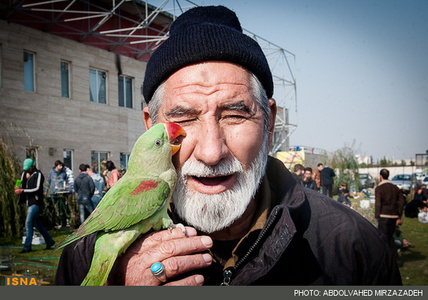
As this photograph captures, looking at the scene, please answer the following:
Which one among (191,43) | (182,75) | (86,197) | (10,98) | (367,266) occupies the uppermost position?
(10,98)

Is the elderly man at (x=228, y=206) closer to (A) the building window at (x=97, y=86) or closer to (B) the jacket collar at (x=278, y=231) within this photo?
(B) the jacket collar at (x=278, y=231)

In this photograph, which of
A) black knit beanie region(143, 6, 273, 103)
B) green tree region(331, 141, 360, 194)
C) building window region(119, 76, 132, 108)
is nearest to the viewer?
black knit beanie region(143, 6, 273, 103)

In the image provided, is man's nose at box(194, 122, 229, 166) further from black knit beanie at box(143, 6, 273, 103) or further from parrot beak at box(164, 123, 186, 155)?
black knit beanie at box(143, 6, 273, 103)

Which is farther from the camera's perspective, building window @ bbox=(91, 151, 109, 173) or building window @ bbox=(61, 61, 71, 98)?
building window @ bbox=(91, 151, 109, 173)

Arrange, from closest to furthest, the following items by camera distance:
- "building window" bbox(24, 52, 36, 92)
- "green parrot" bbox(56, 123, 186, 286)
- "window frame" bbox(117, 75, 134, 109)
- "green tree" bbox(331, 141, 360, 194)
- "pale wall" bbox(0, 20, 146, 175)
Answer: "green parrot" bbox(56, 123, 186, 286)
"pale wall" bbox(0, 20, 146, 175)
"building window" bbox(24, 52, 36, 92)
"window frame" bbox(117, 75, 134, 109)
"green tree" bbox(331, 141, 360, 194)

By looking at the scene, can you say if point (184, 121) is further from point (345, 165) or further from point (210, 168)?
point (345, 165)

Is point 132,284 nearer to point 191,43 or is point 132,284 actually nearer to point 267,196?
point 267,196

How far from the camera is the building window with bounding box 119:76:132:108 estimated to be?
13705mm

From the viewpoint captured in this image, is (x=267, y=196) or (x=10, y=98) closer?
(x=267, y=196)

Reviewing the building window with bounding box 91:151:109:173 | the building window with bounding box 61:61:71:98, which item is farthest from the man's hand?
the building window with bounding box 61:61:71:98

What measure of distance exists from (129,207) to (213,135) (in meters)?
0.59
